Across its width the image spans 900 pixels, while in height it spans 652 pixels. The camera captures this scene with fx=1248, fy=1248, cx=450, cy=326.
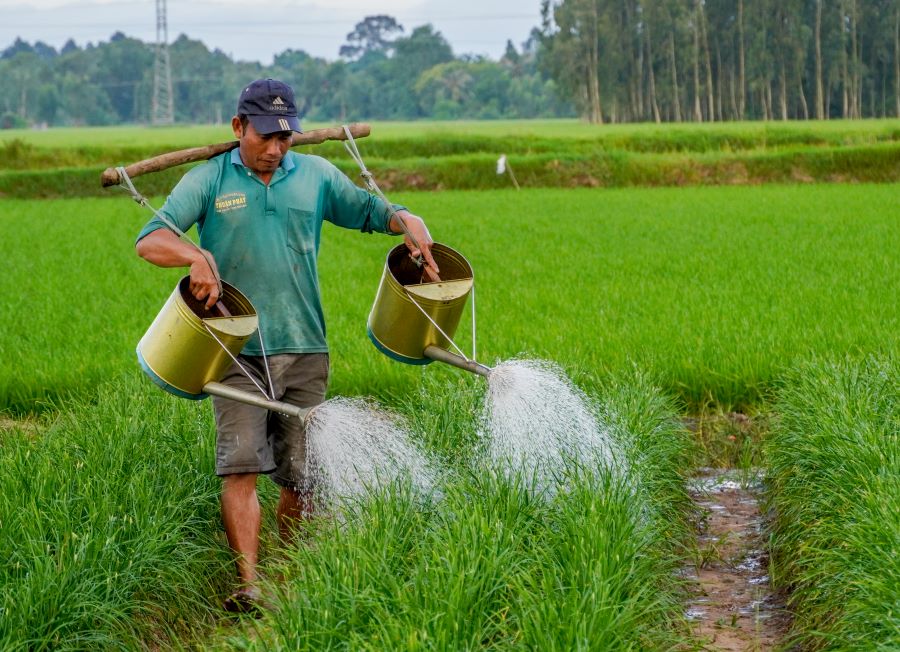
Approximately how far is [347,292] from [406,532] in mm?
5905

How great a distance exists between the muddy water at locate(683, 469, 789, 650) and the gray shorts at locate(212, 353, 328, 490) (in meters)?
1.30

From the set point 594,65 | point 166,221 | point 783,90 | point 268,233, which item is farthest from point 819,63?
point 166,221

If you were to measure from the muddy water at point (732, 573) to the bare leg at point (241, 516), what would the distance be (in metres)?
1.29

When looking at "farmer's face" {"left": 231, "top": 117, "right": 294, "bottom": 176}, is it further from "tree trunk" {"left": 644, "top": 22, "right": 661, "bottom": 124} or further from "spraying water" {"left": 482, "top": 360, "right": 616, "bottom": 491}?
"tree trunk" {"left": 644, "top": 22, "right": 661, "bottom": 124}

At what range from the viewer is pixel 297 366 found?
12.6ft

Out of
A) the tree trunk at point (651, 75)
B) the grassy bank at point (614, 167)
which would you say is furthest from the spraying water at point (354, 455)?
the tree trunk at point (651, 75)

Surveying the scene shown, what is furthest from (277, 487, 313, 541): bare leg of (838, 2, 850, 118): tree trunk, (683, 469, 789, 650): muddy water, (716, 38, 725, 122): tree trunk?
(716, 38, 725, 122): tree trunk

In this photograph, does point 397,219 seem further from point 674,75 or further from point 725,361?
point 674,75

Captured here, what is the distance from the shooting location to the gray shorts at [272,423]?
363 centimetres

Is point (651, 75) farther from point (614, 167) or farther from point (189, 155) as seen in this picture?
point (189, 155)

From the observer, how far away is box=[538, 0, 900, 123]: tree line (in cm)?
5244

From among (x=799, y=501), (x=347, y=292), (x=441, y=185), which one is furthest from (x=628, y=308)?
(x=441, y=185)

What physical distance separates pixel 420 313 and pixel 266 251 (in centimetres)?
50

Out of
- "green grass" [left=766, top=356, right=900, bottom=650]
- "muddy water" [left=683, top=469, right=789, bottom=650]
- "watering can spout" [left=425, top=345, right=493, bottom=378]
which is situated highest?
"watering can spout" [left=425, top=345, right=493, bottom=378]
